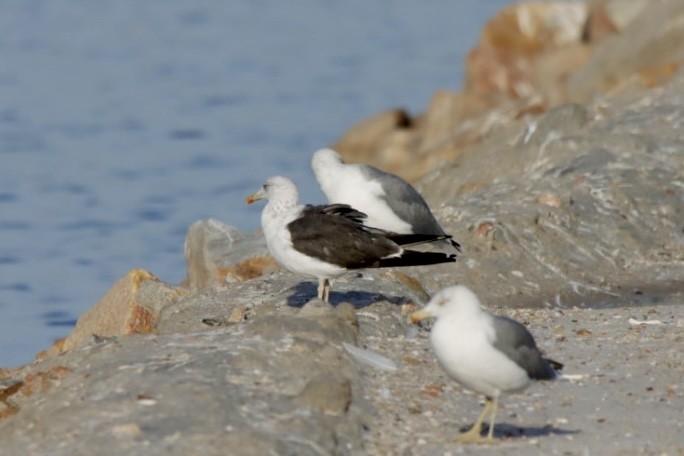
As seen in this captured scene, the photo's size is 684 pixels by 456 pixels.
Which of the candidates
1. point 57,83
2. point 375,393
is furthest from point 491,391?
point 57,83

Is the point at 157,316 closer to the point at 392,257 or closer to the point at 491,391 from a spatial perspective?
the point at 392,257

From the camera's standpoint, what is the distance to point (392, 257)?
967 centimetres

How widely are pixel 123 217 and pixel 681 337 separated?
13.9 meters

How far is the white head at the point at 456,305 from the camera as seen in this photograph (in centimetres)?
754

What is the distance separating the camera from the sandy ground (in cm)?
752

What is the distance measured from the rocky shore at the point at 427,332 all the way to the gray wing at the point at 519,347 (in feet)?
A: 1.04

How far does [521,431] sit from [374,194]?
3163 mm

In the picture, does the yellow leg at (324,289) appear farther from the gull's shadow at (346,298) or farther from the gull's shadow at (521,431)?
the gull's shadow at (521,431)

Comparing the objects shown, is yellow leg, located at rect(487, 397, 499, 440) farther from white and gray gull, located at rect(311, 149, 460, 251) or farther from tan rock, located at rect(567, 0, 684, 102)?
tan rock, located at rect(567, 0, 684, 102)

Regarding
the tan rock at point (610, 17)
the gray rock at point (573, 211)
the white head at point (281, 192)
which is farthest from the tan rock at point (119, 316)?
the tan rock at point (610, 17)

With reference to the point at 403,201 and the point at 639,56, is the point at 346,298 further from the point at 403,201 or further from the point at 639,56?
the point at 639,56

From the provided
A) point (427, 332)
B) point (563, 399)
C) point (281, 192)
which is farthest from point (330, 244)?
point (563, 399)

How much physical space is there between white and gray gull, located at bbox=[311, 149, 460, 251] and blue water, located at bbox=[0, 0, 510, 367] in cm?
470

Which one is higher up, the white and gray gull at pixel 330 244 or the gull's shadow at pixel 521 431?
the white and gray gull at pixel 330 244
